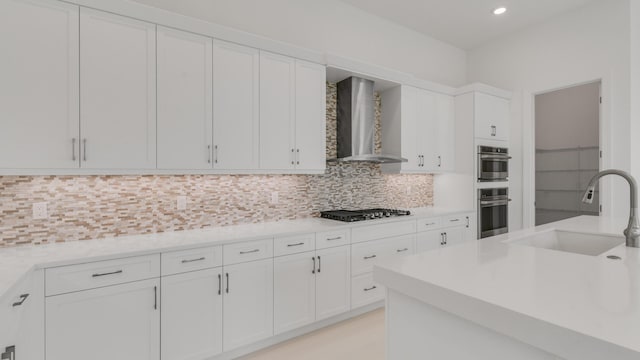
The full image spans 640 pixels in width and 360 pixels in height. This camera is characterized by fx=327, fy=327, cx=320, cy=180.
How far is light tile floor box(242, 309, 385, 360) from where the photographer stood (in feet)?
8.27

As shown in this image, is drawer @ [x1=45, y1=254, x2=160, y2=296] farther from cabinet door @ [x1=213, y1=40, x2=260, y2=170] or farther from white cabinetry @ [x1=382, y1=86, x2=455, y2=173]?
white cabinetry @ [x1=382, y1=86, x2=455, y2=173]

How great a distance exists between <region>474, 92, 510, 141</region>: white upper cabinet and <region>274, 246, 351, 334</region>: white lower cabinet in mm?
2589

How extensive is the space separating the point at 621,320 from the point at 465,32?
4.58 m

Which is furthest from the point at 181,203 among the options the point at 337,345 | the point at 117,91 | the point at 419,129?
the point at 419,129

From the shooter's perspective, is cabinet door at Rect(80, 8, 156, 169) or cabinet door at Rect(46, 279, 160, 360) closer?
cabinet door at Rect(46, 279, 160, 360)

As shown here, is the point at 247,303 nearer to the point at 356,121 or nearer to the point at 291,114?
the point at 291,114

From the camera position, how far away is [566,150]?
5.71 meters

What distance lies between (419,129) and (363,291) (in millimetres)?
2102

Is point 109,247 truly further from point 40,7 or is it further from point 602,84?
point 602,84

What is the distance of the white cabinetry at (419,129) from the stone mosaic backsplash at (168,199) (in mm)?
195

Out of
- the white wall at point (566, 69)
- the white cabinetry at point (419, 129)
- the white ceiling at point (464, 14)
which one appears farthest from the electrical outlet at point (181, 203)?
the white wall at point (566, 69)

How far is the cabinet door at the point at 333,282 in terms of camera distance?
287 centimetres

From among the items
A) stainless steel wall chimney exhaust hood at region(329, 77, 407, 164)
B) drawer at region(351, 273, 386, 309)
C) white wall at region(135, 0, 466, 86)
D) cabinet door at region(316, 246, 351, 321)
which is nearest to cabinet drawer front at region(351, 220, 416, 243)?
cabinet door at region(316, 246, 351, 321)

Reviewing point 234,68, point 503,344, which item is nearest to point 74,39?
point 234,68
